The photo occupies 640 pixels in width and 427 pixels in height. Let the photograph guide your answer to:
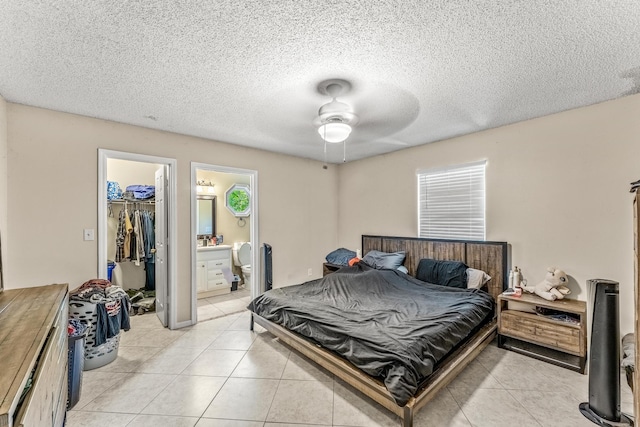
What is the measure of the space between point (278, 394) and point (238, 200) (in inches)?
159

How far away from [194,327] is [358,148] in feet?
11.0

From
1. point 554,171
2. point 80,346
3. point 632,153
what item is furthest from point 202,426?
point 632,153

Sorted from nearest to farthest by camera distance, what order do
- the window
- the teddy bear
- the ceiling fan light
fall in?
the ceiling fan light → the teddy bear → the window

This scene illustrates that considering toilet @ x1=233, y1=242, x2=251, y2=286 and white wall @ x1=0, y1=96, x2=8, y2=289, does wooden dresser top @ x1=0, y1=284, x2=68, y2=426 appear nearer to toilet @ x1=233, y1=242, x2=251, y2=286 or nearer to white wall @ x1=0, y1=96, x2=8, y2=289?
white wall @ x1=0, y1=96, x2=8, y2=289

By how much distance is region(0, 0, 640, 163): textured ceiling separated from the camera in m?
1.48

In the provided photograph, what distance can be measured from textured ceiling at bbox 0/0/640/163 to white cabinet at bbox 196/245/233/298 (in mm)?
2435

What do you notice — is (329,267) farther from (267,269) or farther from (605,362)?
(605,362)

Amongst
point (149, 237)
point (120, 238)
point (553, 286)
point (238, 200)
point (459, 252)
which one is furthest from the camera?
point (238, 200)

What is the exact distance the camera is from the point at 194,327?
348 cm

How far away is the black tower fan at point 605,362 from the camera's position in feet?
5.95

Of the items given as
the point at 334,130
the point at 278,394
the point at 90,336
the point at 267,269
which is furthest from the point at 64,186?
the point at 278,394

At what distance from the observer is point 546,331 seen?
2.56 m

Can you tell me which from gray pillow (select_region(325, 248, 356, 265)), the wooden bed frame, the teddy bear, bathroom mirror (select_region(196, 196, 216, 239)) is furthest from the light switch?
the teddy bear

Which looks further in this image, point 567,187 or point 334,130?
point 567,187
